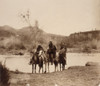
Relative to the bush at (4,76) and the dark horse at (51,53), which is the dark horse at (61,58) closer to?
the dark horse at (51,53)

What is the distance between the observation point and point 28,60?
8.90 ft

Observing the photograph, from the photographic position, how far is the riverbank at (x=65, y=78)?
2.62m

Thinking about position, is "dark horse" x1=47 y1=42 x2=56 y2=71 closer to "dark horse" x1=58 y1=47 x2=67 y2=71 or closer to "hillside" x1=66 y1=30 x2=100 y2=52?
"dark horse" x1=58 y1=47 x2=67 y2=71

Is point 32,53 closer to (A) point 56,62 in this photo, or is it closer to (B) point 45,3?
(A) point 56,62

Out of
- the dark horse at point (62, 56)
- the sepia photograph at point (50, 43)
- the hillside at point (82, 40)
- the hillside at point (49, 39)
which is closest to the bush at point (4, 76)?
the sepia photograph at point (50, 43)

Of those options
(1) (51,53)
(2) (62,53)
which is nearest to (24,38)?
(1) (51,53)

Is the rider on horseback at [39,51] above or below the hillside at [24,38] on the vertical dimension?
below

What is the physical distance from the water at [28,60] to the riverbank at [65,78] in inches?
2.2

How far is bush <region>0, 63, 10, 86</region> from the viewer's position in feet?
8.89

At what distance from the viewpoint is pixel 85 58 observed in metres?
2.66

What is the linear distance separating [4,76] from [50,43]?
2.14 ft

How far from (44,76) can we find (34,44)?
1.25 feet

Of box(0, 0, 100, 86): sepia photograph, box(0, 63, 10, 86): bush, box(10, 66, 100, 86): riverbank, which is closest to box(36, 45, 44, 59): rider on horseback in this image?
box(0, 0, 100, 86): sepia photograph

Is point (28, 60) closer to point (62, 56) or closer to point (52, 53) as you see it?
point (52, 53)
